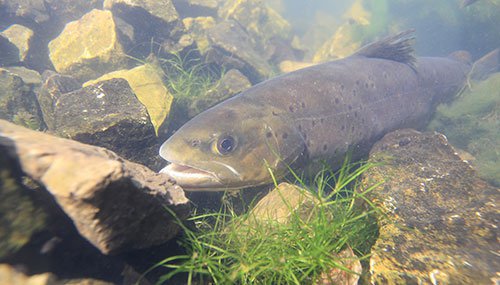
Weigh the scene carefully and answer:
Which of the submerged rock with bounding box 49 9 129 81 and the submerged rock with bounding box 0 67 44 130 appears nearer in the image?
the submerged rock with bounding box 0 67 44 130

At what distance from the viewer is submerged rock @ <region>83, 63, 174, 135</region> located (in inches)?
201

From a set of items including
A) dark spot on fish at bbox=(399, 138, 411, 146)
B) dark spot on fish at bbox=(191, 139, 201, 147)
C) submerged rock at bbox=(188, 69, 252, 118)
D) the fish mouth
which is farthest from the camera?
submerged rock at bbox=(188, 69, 252, 118)

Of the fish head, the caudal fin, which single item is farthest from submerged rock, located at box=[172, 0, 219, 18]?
the caudal fin

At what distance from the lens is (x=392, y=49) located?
20.7ft

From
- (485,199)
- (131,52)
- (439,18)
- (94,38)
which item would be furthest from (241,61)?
(439,18)

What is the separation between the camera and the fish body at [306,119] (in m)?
3.40

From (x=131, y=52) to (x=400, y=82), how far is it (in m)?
6.73

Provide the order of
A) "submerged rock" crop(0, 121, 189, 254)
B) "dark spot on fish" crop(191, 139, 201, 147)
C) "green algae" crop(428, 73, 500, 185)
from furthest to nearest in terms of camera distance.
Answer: "green algae" crop(428, 73, 500, 185), "dark spot on fish" crop(191, 139, 201, 147), "submerged rock" crop(0, 121, 189, 254)

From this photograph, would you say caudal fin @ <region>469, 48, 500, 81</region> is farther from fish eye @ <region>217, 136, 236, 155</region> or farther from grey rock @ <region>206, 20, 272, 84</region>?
fish eye @ <region>217, 136, 236, 155</region>

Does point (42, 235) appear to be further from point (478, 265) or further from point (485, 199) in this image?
point (485, 199)

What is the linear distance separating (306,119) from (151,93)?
3161mm

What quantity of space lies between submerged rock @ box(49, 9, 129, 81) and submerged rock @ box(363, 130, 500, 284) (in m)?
6.54

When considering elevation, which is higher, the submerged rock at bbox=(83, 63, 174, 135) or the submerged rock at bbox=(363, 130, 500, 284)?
the submerged rock at bbox=(83, 63, 174, 135)

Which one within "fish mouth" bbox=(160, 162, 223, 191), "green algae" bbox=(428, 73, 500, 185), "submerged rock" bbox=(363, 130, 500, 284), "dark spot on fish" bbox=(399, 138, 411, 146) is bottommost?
"green algae" bbox=(428, 73, 500, 185)
